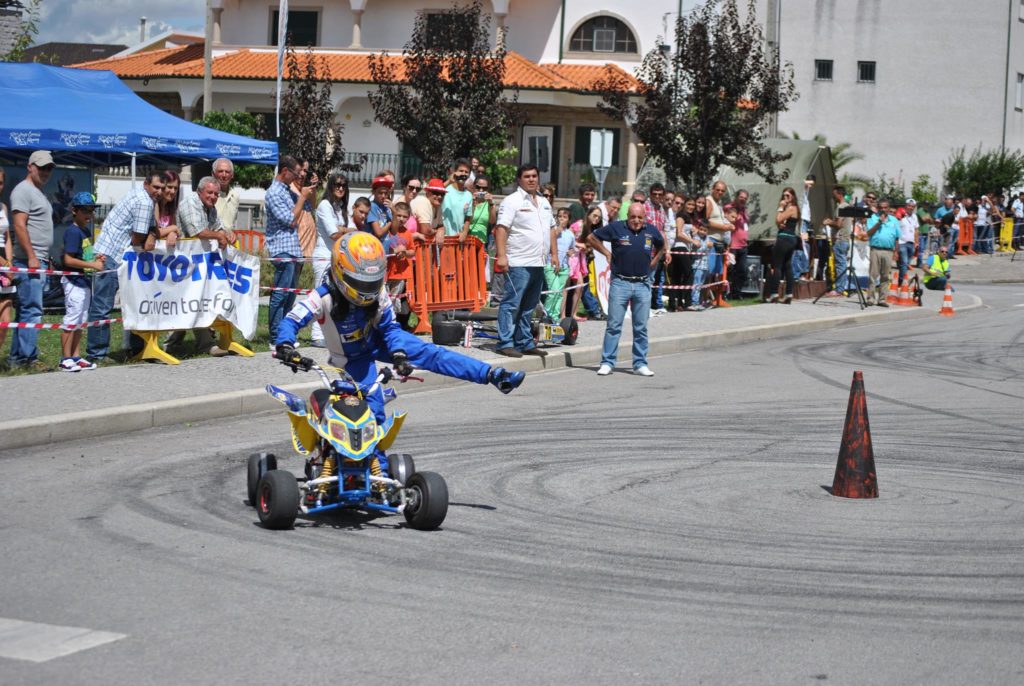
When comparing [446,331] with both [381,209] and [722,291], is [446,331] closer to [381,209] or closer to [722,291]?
Result: [381,209]

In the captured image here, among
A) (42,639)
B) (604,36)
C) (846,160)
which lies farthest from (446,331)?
(846,160)

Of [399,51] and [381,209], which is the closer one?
[381,209]

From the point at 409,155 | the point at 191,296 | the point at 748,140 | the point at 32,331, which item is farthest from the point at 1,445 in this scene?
the point at 409,155

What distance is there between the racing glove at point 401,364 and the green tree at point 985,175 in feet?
144

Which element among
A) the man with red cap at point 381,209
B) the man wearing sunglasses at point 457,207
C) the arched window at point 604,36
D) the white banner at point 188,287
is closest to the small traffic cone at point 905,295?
the man wearing sunglasses at point 457,207

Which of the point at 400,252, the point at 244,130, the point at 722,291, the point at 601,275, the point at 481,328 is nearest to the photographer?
the point at 400,252

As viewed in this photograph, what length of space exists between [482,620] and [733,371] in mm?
10474

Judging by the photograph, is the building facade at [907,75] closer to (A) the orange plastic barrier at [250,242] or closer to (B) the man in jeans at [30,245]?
(A) the orange plastic barrier at [250,242]

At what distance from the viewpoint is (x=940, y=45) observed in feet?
167

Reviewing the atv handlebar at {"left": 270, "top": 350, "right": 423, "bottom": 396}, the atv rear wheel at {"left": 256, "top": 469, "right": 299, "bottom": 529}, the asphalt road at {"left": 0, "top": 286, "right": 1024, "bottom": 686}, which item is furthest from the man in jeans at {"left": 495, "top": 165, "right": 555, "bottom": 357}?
the atv rear wheel at {"left": 256, "top": 469, "right": 299, "bottom": 529}

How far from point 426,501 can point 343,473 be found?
522 mm

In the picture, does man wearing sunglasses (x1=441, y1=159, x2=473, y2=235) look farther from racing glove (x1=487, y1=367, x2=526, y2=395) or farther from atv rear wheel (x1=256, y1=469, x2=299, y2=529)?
atv rear wheel (x1=256, y1=469, x2=299, y2=529)

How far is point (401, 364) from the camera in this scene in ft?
25.3

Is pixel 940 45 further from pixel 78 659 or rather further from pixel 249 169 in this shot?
pixel 78 659
